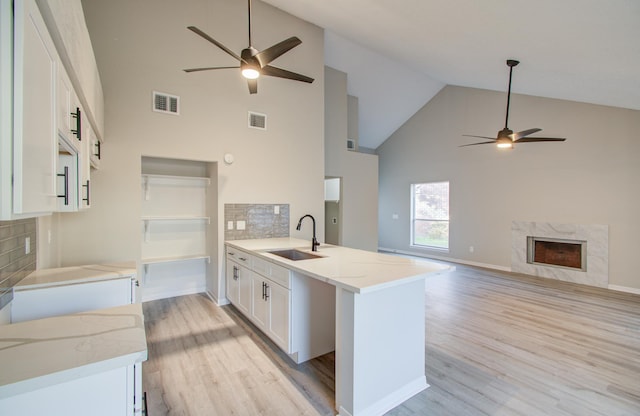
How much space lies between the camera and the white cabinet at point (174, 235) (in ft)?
13.5

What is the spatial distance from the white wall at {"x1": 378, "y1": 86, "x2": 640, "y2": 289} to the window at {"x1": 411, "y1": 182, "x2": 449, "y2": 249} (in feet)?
0.66

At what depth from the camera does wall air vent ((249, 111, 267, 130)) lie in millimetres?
4363

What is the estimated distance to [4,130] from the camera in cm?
92

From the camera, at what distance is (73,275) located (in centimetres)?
220

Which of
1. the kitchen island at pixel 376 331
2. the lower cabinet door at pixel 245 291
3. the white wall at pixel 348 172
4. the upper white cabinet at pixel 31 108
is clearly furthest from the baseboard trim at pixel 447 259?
the upper white cabinet at pixel 31 108

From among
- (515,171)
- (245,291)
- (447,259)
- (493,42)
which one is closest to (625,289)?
(515,171)

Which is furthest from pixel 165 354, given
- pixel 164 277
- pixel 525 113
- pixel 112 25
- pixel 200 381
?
pixel 525 113

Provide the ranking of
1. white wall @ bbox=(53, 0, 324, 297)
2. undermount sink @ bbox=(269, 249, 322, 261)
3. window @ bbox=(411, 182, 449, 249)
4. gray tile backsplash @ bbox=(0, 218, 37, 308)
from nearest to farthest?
gray tile backsplash @ bbox=(0, 218, 37, 308), undermount sink @ bbox=(269, 249, 322, 261), white wall @ bbox=(53, 0, 324, 297), window @ bbox=(411, 182, 449, 249)

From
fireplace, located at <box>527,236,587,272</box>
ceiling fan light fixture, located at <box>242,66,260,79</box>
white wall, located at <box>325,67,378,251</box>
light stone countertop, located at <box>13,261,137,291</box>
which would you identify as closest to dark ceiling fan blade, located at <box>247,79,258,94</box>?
ceiling fan light fixture, located at <box>242,66,260,79</box>

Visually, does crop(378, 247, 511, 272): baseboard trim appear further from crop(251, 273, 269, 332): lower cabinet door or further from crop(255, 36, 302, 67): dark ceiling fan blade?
crop(255, 36, 302, 67): dark ceiling fan blade

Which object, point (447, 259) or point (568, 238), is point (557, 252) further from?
point (447, 259)

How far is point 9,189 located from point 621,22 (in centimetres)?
374

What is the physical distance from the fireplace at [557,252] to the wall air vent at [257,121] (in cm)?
555

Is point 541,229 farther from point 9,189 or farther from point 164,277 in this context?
point 9,189
